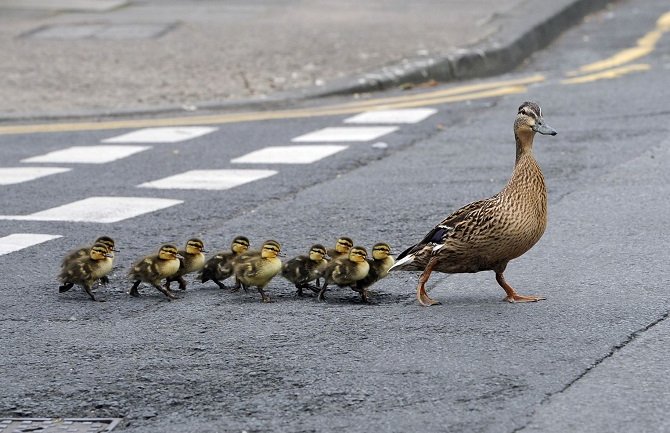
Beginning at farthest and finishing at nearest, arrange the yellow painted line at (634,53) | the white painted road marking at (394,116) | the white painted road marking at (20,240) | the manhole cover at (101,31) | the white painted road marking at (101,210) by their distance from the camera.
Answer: the manhole cover at (101,31), the yellow painted line at (634,53), the white painted road marking at (394,116), the white painted road marking at (101,210), the white painted road marking at (20,240)

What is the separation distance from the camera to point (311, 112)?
13984mm

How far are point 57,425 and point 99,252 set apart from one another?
2.14m

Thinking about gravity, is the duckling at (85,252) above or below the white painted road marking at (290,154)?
above

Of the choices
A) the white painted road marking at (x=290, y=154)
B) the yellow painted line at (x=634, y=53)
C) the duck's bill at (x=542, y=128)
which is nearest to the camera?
the duck's bill at (x=542, y=128)

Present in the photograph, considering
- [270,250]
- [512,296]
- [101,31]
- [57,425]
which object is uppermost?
[101,31]

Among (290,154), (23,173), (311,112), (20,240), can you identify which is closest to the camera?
(20,240)

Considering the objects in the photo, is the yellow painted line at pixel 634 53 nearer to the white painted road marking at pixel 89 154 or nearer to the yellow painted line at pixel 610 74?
the yellow painted line at pixel 610 74

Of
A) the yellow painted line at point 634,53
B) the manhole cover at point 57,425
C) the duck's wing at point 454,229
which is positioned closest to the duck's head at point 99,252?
the duck's wing at point 454,229

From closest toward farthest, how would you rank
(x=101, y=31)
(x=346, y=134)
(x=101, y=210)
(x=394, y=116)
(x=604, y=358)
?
1. (x=604, y=358)
2. (x=101, y=210)
3. (x=346, y=134)
4. (x=394, y=116)
5. (x=101, y=31)

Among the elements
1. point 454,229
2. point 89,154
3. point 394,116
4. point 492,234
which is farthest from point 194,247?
point 394,116

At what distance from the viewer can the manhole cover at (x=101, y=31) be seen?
1809cm

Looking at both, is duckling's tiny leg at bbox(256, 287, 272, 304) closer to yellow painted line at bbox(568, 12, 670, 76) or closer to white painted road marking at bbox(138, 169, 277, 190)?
white painted road marking at bbox(138, 169, 277, 190)

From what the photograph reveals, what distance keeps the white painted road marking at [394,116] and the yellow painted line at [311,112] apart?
12.0 inches

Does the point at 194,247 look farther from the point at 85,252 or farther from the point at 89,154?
the point at 89,154
